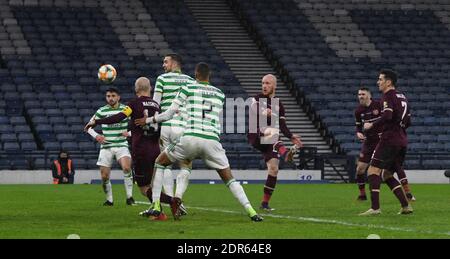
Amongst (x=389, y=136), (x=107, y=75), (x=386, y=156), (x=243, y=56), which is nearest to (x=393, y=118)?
(x=389, y=136)

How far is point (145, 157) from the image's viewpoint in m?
17.0

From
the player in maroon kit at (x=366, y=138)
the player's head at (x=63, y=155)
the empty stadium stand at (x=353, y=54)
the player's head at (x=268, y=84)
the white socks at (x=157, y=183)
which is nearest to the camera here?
the white socks at (x=157, y=183)

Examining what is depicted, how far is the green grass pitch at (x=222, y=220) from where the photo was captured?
1332cm

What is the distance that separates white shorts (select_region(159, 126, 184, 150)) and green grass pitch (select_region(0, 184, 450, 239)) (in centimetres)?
125

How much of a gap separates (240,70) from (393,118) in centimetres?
2681

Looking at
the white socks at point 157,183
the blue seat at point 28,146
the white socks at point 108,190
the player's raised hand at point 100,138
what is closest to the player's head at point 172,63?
the white socks at point 157,183

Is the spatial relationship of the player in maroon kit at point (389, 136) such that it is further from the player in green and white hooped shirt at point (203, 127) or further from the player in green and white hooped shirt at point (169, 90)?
the player in green and white hooped shirt at point (169, 90)

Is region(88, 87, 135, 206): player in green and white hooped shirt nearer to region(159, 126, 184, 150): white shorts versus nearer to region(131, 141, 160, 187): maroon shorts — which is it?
region(131, 141, 160, 187): maroon shorts

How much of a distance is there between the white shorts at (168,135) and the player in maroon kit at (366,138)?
637 cm

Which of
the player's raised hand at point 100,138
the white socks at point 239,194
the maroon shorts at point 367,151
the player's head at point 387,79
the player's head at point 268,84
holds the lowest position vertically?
the maroon shorts at point 367,151

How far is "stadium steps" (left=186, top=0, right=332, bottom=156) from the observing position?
40375 millimetres

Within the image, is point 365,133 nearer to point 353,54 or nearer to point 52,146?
point 52,146
